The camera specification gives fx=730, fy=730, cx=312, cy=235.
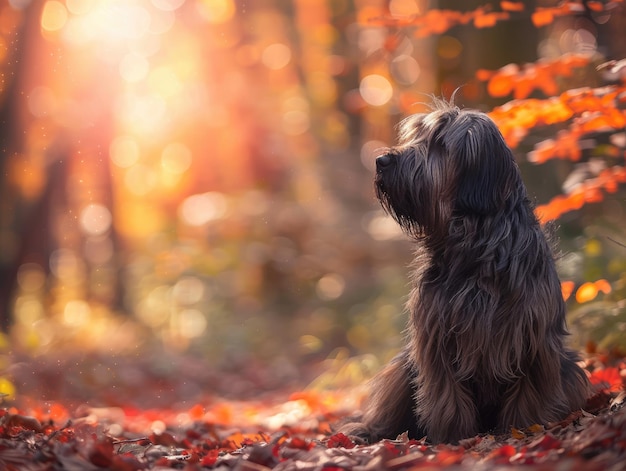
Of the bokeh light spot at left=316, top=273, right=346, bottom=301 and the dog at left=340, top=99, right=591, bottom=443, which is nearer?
the dog at left=340, top=99, right=591, bottom=443

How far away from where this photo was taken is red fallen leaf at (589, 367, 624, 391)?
4.67 metres

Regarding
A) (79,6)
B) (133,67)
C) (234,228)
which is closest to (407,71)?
(133,67)

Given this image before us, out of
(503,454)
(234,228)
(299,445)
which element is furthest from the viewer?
(234,228)

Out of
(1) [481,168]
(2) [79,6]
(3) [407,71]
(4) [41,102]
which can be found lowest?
(1) [481,168]

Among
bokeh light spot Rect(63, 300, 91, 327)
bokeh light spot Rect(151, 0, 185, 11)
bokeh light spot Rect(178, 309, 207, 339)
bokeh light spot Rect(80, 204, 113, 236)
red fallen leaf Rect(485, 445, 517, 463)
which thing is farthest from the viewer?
bokeh light spot Rect(151, 0, 185, 11)

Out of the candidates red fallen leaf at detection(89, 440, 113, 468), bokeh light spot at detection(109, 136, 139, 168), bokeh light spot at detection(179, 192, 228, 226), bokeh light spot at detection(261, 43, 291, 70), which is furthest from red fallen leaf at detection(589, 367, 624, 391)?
bokeh light spot at detection(261, 43, 291, 70)

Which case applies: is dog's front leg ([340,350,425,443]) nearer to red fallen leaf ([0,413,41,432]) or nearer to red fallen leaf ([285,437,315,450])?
red fallen leaf ([285,437,315,450])

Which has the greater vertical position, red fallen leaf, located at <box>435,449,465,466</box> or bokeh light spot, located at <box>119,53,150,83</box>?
bokeh light spot, located at <box>119,53,150,83</box>

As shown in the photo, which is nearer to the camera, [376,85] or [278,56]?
[376,85]

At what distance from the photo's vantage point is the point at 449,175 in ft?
13.1

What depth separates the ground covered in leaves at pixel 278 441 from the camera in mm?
3039

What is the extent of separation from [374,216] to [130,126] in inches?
277

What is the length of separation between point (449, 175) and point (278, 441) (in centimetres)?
170

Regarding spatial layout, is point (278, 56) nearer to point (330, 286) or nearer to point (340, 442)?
point (330, 286)
